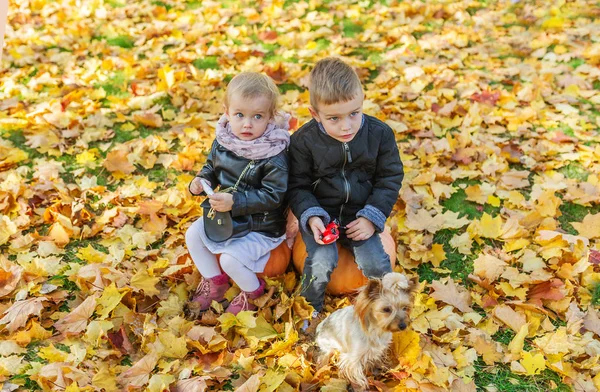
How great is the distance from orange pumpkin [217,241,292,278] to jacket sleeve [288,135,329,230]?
0.34m

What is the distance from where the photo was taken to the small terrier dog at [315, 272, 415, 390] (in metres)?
2.56

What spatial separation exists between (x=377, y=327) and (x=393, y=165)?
1.03 m

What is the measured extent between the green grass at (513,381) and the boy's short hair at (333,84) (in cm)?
165

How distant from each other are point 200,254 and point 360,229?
991mm

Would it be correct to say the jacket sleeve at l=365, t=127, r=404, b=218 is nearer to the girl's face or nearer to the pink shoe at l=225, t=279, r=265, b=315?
the girl's face

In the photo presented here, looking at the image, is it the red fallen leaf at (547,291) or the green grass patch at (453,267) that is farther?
the green grass patch at (453,267)

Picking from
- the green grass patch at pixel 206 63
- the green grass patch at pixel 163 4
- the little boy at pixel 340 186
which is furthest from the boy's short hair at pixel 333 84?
the green grass patch at pixel 163 4

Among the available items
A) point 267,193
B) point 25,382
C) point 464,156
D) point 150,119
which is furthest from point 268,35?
point 25,382

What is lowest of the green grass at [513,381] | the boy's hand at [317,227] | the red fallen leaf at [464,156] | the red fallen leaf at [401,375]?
the green grass at [513,381]

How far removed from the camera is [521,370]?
9.57ft

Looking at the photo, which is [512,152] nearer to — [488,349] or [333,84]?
[488,349]

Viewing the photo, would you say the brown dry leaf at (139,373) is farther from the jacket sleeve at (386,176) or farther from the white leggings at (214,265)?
the jacket sleeve at (386,176)

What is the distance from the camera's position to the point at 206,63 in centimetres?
640

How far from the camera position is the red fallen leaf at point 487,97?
5.46 meters
